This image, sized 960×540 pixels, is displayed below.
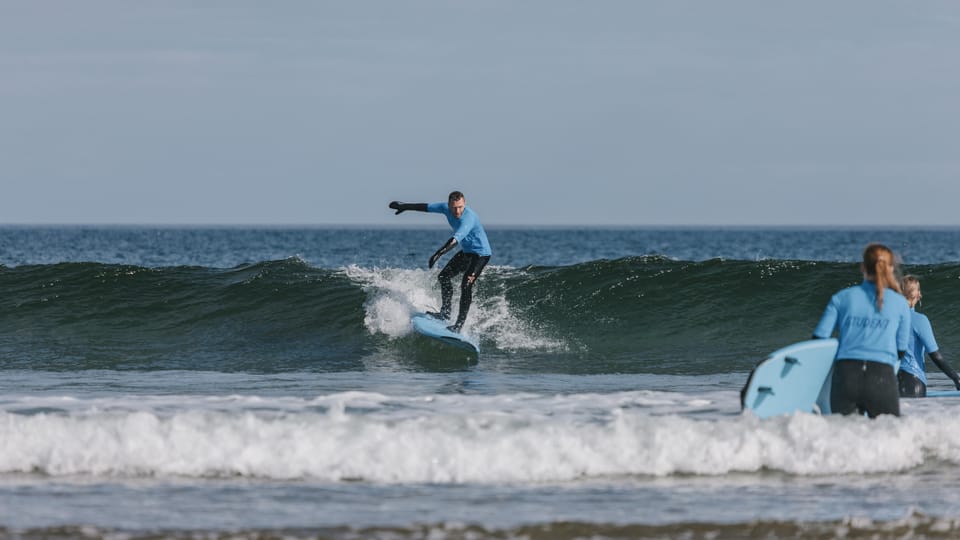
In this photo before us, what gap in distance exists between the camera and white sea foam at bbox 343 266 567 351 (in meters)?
15.9

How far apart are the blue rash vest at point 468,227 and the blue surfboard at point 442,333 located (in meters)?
1.12

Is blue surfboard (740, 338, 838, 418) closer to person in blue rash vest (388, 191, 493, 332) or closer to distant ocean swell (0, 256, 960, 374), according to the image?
distant ocean swell (0, 256, 960, 374)

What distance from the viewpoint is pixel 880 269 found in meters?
7.27

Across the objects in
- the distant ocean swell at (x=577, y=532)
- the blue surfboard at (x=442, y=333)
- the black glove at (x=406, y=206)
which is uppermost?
the black glove at (x=406, y=206)

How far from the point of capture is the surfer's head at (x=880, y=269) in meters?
7.27

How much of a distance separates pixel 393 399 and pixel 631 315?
336 inches

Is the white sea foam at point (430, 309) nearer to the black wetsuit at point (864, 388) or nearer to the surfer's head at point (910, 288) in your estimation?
the surfer's head at point (910, 288)

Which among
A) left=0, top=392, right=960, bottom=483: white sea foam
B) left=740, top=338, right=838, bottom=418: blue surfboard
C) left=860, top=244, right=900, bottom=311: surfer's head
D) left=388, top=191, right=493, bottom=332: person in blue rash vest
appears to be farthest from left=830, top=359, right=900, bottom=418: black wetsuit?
left=388, top=191, right=493, bottom=332: person in blue rash vest

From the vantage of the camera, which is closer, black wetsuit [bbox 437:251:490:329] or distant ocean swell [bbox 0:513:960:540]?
distant ocean swell [bbox 0:513:960:540]

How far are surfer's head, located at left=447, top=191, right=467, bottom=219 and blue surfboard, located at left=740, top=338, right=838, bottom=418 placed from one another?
20.6 ft

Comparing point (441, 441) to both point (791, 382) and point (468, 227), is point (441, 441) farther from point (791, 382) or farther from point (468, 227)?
point (468, 227)

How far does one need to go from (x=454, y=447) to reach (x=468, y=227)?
6.41 meters

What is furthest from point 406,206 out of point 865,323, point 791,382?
point 865,323

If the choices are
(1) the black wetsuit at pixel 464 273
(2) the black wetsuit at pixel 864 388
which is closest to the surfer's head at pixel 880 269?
(2) the black wetsuit at pixel 864 388
